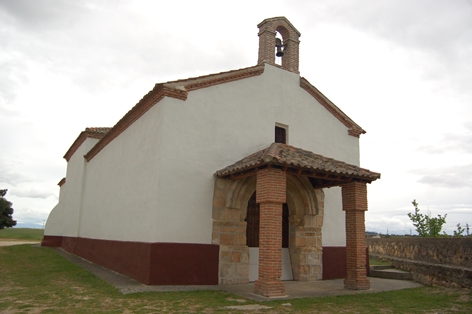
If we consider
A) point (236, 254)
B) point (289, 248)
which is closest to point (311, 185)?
point (289, 248)

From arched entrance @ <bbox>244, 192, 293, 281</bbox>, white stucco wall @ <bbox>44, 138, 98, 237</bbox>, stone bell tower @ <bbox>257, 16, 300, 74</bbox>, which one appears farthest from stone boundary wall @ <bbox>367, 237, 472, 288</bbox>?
white stucco wall @ <bbox>44, 138, 98, 237</bbox>

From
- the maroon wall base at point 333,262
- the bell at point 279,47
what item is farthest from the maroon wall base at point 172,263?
the bell at point 279,47

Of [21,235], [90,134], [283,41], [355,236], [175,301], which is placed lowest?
[21,235]

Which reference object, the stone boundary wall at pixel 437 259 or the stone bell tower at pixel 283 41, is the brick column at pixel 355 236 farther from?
the stone bell tower at pixel 283 41

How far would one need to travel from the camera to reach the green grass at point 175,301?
21.7ft

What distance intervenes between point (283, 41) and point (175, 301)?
9.01 meters

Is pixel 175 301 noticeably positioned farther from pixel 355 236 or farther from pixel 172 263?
pixel 355 236

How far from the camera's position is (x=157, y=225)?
29.1 feet

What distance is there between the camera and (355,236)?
367 inches

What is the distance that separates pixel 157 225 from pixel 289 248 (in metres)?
4.13

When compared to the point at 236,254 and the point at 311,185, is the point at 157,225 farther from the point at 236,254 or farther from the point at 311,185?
the point at 311,185

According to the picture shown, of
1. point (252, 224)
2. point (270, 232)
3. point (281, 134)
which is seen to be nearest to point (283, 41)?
point (281, 134)

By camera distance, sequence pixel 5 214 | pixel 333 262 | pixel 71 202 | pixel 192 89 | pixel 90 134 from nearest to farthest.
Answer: pixel 192 89, pixel 333 262, pixel 90 134, pixel 71 202, pixel 5 214

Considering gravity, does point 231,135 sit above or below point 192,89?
below
